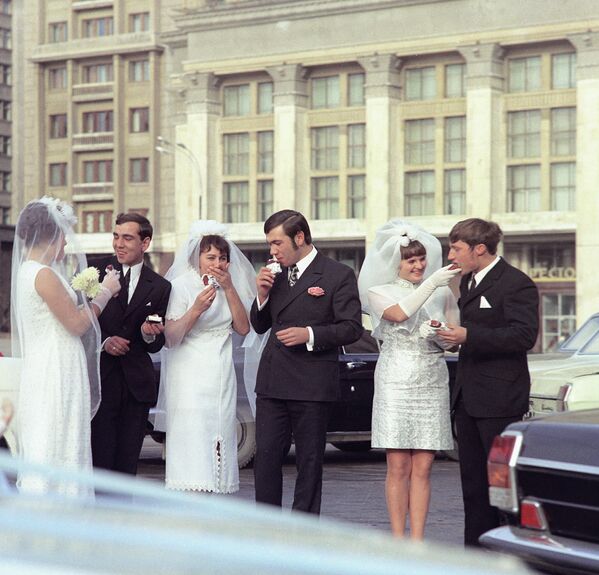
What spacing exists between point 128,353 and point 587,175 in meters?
58.6

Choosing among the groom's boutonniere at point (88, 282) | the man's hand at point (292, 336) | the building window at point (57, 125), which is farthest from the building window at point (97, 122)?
the man's hand at point (292, 336)

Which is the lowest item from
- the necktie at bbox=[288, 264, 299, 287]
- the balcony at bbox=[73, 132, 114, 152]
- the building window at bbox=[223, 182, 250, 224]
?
the necktie at bbox=[288, 264, 299, 287]

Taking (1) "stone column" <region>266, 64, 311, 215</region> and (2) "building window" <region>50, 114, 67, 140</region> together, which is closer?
(1) "stone column" <region>266, 64, 311, 215</region>

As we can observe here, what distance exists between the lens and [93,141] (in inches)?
3428

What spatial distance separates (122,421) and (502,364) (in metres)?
2.27

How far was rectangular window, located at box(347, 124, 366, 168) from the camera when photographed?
72875 mm

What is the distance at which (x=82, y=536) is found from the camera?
1869 mm

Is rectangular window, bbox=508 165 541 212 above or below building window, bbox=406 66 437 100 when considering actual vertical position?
below

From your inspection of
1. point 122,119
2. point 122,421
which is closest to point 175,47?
point 122,119

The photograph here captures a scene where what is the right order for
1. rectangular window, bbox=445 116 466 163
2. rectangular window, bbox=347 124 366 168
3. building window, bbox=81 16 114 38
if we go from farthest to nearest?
building window, bbox=81 16 114 38 → rectangular window, bbox=347 124 366 168 → rectangular window, bbox=445 116 466 163

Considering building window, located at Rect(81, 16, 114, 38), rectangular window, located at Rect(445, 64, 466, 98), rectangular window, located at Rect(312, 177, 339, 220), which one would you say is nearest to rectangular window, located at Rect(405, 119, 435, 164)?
rectangular window, located at Rect(445, 64, 466, 98)

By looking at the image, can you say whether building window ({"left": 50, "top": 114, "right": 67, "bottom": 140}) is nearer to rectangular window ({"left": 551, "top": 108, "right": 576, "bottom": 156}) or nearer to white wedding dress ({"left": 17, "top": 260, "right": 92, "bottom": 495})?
rectangular window ({"left": 551, "top": 108, "right": 576, "bottom": 156})

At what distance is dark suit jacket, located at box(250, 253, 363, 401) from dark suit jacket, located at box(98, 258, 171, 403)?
2.58 feet

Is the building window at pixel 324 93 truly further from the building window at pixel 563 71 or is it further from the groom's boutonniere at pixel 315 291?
the groom's boutonniere at pixel 315 291
